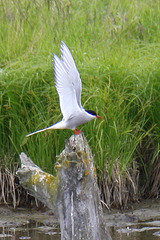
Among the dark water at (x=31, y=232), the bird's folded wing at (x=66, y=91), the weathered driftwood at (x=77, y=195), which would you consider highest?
the bird's folded wing at (x=66, y=91)

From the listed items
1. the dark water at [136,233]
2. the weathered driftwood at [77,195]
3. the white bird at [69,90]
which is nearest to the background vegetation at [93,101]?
the dark water at [136,233]

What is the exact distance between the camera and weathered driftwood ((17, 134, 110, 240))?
375 centimetres

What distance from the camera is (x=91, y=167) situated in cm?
382

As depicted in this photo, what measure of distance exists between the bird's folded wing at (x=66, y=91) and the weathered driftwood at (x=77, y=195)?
30 cm

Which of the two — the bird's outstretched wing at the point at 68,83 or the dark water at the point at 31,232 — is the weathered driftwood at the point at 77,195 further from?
the dark water at the point at 31,232

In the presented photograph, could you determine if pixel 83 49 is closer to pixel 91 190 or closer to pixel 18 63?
pixel 18 63

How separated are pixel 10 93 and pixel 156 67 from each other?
1585 mm

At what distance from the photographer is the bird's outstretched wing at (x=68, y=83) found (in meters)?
4.04

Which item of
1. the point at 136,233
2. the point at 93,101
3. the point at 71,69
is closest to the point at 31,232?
the point at 136,233

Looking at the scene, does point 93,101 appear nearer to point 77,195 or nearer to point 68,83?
point 68,83

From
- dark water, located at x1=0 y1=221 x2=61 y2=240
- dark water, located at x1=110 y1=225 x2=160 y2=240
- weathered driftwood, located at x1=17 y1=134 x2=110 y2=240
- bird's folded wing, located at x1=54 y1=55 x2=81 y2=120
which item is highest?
bird's folded wing, located at x1=54 y1=55 x2=81 y2=120

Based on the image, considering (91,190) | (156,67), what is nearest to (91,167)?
(91,190)

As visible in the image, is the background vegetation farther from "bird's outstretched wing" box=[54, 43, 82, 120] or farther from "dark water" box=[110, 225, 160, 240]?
"bird's outstretched wing" box=[54, 43, 82, 120]

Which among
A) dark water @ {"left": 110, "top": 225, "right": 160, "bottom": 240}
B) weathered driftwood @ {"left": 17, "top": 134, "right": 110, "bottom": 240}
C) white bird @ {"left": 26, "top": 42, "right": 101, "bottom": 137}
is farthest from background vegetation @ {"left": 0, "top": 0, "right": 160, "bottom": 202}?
weathered driftwood @ {"left": 17, "top": 134, "right": 110, "bottom": 240}
